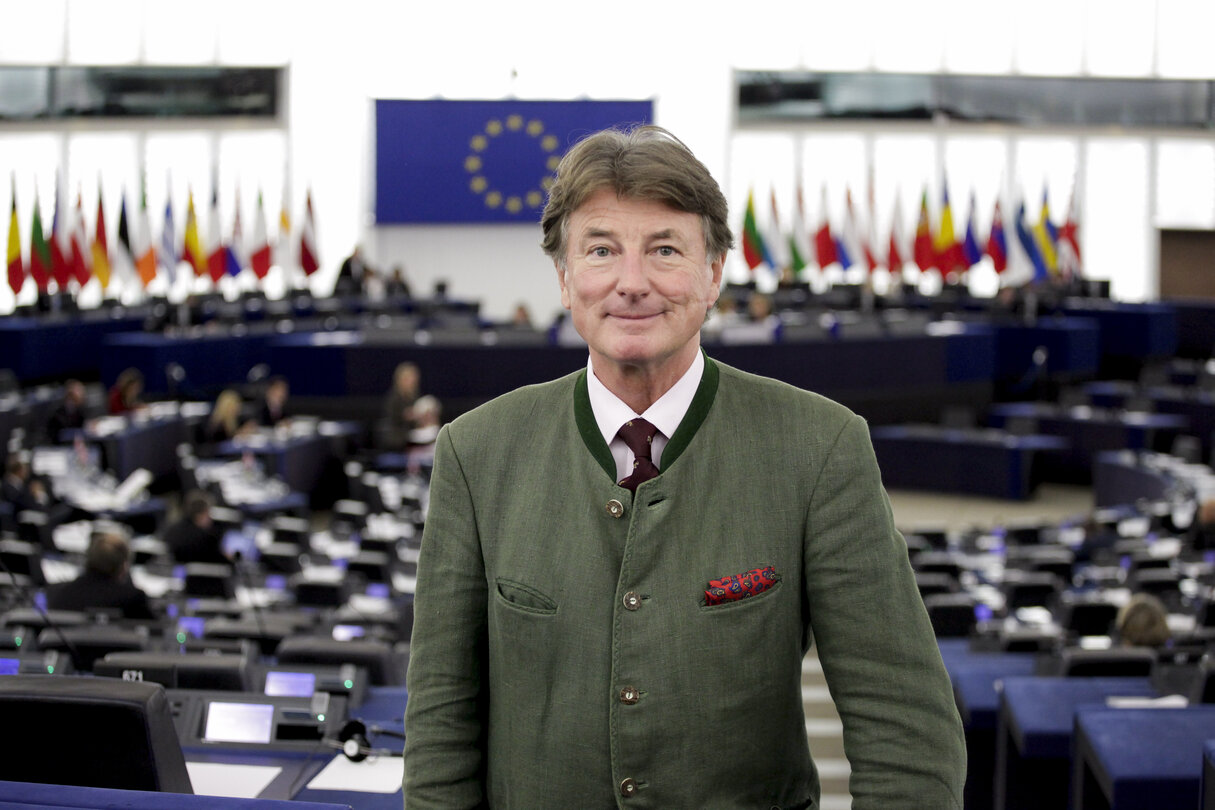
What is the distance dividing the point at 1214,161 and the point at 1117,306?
675cm

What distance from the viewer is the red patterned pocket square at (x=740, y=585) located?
1.57 meters

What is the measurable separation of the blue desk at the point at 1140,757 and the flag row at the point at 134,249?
15279mm

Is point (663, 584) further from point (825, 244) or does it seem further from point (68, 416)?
point (825, 244)

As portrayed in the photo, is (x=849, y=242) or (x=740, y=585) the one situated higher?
(x=849, y=242)

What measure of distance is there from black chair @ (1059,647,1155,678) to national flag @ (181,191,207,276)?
15.0 meters

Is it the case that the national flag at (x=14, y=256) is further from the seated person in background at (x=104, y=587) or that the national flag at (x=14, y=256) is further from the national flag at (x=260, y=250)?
the seated person in background at (x=104, y=587)

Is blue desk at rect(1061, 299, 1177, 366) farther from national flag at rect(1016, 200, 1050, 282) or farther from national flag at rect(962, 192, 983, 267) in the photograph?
national flag at rect(962, 192, 983, 267)

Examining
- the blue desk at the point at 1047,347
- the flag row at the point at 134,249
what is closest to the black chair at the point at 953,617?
the blue desk at the point at 1047,347

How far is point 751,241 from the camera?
20312 millimetres

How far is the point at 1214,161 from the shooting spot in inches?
963

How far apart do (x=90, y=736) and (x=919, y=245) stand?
61.4 feet

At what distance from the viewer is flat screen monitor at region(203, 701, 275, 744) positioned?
10.6 ft

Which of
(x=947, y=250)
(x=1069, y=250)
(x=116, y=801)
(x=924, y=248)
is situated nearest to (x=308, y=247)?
(x=924, y=248)

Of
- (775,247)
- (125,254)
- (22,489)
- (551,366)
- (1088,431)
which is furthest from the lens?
(775,247)
